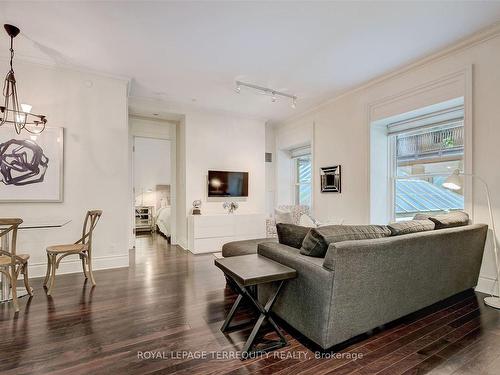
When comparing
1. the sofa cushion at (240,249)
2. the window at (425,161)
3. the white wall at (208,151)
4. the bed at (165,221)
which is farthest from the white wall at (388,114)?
the bed at (165,221)

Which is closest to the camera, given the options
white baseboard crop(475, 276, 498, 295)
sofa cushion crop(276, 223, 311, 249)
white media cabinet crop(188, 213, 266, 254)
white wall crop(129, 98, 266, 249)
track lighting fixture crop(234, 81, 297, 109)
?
sofa cushion crop(276, 223, 311, 249)

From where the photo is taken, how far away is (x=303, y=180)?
6371 millimetres

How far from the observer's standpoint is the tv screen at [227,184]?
17.8 ft

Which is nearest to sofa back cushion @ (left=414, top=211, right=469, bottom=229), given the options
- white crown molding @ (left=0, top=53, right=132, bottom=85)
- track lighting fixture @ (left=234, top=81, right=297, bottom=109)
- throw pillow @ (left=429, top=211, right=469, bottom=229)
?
throw pillow @ (left=429, top=211, right=469, bottom=229)

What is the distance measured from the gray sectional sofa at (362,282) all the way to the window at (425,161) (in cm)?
138

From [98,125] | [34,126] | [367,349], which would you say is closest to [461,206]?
[367,349]

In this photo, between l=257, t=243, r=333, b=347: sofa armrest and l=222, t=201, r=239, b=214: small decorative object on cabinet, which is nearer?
l=257, t=243, r=333, b=347: sofa armrest

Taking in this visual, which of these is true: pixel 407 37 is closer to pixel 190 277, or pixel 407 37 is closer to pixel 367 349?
pixel 367 349

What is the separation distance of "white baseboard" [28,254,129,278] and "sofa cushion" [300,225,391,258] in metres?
3.11

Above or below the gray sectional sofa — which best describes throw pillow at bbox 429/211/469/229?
above

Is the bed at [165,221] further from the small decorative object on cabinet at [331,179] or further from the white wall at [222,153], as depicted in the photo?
the small decorative object on cabinet at [331,179]

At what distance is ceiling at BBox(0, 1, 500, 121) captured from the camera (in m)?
2.47

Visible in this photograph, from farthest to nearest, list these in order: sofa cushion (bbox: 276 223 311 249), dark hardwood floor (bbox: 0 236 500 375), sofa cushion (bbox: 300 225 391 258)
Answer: sofa cushion (bbox: 276 223 311 249) < sofa cushion (bbox: 300 225 391 258) < dark hardwood floor (bbox: 0 236 500 375)

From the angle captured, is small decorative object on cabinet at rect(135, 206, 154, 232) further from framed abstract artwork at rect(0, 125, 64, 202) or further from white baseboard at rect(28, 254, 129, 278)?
framed abstract artwork at rect(0, 125, 64, 202)
